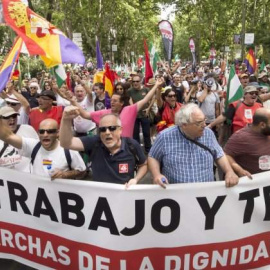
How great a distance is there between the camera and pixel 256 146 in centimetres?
355

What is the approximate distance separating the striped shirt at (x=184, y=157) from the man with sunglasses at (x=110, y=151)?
0.25m

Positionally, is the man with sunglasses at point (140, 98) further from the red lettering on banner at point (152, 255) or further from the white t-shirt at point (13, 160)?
the red lettering on banner at point (152, 255)

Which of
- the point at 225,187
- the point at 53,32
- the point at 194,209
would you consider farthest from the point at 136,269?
the point at 53,32

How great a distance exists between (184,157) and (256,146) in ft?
2.55

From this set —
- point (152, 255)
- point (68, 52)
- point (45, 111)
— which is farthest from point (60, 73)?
point (152, 255)

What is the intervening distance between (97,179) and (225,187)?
104 centimetres

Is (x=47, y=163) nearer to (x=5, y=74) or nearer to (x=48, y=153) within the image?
(x=48, y=153)

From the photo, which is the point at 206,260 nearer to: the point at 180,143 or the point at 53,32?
the point at 180,143

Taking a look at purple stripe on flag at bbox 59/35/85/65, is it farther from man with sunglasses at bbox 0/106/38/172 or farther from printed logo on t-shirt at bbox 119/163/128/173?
printed logo on t-shirt at bbox 119/163/128/173

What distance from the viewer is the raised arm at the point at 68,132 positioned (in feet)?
10.1

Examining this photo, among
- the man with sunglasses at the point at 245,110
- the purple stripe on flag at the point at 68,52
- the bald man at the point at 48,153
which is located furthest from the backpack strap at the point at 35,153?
the man with sunglasses at the point at 245,110

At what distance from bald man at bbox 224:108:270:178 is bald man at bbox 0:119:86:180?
1413 mm

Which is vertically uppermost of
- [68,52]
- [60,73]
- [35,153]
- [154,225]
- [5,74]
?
[68,52]

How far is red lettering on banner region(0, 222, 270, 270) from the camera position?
311cm
